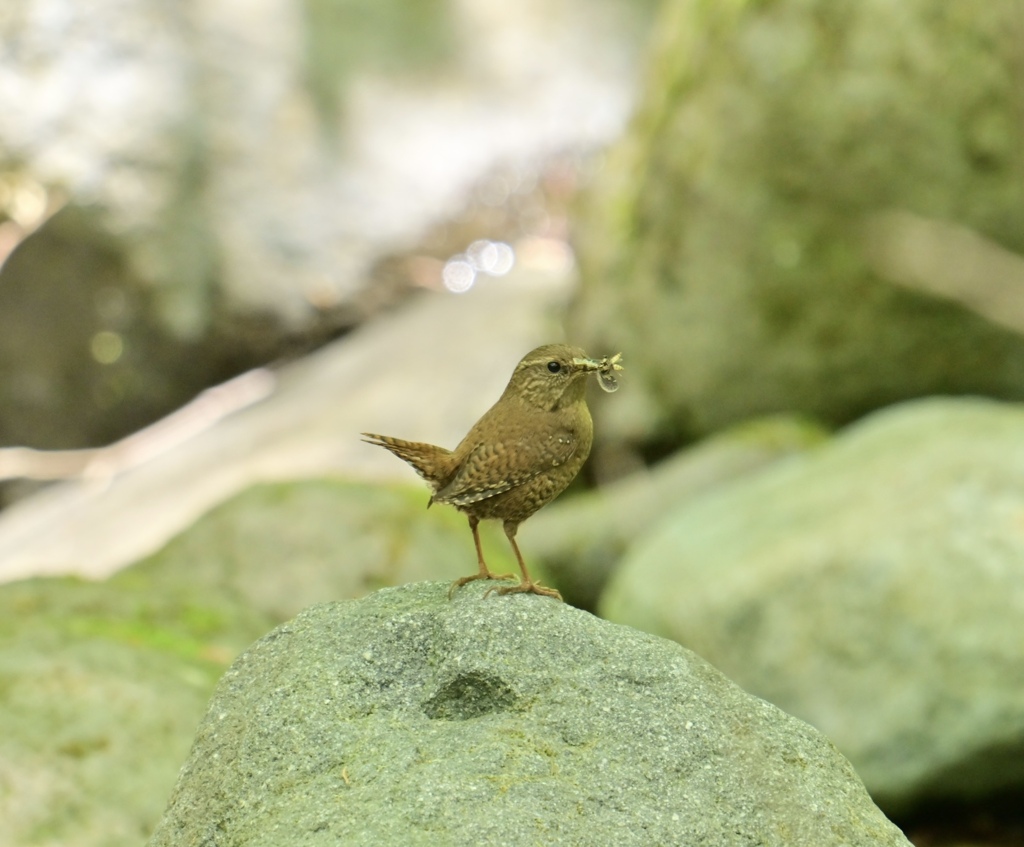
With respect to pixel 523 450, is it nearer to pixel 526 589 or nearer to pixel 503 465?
pixel 503 465

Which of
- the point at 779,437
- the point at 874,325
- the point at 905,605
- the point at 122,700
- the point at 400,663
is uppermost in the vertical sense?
the point at 874,325

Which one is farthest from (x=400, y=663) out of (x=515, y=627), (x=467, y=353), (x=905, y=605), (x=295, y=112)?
(x=295, y=112)

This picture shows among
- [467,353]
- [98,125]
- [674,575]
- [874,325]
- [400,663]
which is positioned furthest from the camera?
[467,353]

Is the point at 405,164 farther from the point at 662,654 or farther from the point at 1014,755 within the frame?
the point at 662,654

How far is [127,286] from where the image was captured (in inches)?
345

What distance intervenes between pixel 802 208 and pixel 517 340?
2716mm

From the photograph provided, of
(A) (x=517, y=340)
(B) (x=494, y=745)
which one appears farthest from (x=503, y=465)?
(A) (x=517, y=340)

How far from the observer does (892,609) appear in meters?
4.64

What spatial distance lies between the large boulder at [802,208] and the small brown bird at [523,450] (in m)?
3.30

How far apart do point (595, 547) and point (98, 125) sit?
4.84 m

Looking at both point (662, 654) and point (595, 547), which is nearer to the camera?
point (662, 654)

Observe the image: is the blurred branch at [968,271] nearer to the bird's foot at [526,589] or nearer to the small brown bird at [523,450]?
the small brown bird at [523,450]

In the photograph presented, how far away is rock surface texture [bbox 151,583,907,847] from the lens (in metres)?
2.30

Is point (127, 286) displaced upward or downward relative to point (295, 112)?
downward
